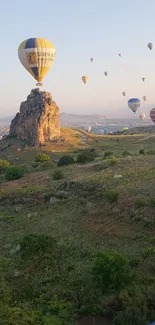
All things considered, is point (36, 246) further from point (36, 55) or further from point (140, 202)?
point (36, 55)

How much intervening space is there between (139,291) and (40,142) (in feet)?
240

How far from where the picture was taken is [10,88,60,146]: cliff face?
86.6 m

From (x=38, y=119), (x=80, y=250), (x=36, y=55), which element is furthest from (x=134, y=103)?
(x=80, y=250)

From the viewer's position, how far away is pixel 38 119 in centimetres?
8669

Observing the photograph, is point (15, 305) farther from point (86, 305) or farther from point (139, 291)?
point (139, 291)

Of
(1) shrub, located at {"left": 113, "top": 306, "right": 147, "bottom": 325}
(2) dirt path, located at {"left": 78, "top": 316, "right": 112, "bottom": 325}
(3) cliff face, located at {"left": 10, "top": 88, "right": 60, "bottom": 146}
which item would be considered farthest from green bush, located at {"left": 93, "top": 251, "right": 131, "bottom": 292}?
(3) cliff face, located at {"left": 10, "top": 88, "right": 60, "bottom": 146}

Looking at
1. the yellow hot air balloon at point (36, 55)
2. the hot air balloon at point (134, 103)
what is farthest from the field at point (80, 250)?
the hot air balloon at point (134, 103)

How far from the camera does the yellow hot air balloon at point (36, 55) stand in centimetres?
7688

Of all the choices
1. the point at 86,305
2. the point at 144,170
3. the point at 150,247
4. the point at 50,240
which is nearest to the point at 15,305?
the point at 86,305

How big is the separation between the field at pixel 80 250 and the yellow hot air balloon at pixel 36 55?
47.7m

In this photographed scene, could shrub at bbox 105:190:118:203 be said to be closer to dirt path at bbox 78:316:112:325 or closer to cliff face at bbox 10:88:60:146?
dirt path at bbox 78:316:112:325

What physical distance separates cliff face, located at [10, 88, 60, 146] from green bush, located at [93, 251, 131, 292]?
71.3 m

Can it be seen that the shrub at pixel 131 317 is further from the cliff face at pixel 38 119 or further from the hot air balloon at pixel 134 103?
the hot air balloon at pixel 134 103

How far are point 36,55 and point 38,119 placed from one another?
15.6 meters
